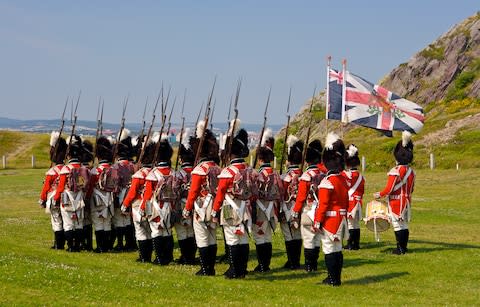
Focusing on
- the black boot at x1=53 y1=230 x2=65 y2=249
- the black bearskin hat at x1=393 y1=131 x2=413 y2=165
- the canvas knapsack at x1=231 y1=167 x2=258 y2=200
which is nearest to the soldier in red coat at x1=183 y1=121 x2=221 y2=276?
the canvas knapsack at x1=231 y1=167 x2=258 y2=200

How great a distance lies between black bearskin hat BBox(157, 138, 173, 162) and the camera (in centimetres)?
1683

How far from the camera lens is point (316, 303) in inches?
492

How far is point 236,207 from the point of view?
48.0 feet

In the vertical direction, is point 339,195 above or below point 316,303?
above

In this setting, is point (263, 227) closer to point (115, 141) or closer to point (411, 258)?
point (411, 258)

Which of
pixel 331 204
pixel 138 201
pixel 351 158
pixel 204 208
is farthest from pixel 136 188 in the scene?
pixel 351 158

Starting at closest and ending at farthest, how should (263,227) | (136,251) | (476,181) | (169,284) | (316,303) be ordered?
(316,303) → (169,284) → (263,227) → (136,251) → (476,181)

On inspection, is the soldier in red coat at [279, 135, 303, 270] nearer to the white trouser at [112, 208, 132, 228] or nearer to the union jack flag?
the union jack flag

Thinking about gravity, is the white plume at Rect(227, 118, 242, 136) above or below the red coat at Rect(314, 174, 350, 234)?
above

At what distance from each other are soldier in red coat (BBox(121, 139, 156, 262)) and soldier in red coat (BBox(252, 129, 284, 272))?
8.63 ft

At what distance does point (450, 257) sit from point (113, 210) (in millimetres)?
8236

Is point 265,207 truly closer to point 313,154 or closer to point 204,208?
point 204,208

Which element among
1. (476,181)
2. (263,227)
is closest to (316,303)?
(263,227)

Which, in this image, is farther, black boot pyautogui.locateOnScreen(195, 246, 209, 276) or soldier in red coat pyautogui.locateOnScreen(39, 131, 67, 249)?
soldier in red coat pyautogui.locateOnScreen(39, 131, 67, 249)
